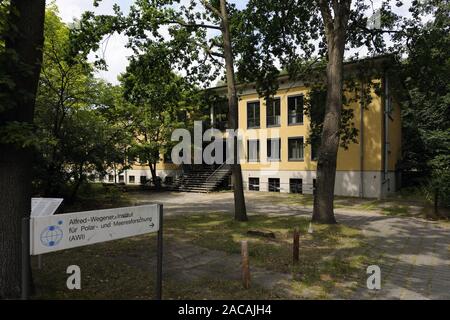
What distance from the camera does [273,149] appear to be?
29250 mm

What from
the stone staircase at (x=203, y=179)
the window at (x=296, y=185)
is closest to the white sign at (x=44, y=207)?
the stone staircase at (x=203, y=179)

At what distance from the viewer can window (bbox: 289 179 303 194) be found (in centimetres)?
2724

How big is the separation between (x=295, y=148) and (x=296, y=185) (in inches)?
111

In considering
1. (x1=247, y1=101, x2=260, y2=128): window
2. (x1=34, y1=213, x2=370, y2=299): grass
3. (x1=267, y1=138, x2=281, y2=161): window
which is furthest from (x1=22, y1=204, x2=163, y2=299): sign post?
(x1=247, y1=101, x2=260, y2=128): window

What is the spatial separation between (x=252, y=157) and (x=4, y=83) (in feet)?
85.1

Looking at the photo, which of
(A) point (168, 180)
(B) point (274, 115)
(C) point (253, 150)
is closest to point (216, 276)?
(B) point (274, 115)

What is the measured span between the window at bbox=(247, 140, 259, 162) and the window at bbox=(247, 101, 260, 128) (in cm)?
134

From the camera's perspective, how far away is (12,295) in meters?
5.35

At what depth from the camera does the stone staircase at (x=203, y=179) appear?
28953 millimetres

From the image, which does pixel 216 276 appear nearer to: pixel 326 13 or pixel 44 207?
pixel 44 207

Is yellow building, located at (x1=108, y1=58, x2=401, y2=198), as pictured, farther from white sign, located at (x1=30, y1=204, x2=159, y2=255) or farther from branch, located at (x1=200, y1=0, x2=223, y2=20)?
white sign, located at (x1=30, y1=204, x2=159, y2=255)

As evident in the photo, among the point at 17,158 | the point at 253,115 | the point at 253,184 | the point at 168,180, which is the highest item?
the point at 253,115
